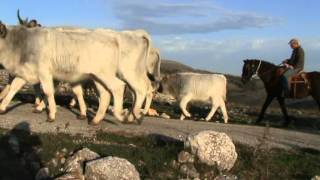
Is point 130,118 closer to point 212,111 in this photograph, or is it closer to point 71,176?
point 71,176

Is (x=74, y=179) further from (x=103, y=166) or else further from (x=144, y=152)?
(x=144, y=152)

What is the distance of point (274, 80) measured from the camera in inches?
919

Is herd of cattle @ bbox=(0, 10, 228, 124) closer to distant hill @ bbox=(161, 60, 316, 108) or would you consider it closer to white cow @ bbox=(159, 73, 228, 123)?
white cow @ bbox=(159, 73, 228, 123)

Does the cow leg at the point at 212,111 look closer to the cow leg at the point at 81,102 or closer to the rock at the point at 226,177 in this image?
the cow leg at the point at 81,102

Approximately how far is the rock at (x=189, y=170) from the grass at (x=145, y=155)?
13cm

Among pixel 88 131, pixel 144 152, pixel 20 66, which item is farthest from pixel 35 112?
A: pixel 144 152

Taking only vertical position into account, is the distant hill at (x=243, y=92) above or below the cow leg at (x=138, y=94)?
below

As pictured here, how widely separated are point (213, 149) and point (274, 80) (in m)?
9.97

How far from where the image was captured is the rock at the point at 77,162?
502 inches

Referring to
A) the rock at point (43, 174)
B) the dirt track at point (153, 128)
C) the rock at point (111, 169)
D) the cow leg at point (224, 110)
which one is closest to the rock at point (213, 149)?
the rock at point (111, 169)

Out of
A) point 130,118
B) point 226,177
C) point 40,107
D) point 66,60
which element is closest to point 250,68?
point 130,118

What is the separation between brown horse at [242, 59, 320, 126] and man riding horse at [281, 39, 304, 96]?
0.22 m

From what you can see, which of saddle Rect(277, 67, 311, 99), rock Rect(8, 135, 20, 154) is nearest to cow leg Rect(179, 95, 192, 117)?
saddle Rect(277, 67, 311, 99)

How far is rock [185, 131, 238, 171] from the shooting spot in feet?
45.2
